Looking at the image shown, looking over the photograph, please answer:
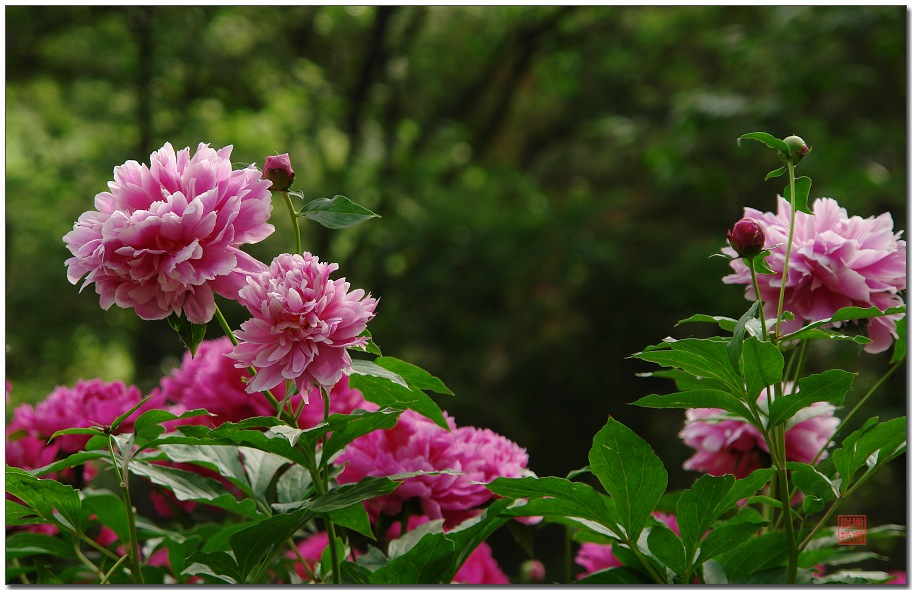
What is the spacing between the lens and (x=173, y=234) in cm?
41

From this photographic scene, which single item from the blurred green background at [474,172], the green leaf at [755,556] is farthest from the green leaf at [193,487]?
the blurred green background at [474,172]

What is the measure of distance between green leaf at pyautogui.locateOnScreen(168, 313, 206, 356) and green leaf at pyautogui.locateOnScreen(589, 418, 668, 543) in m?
0.19

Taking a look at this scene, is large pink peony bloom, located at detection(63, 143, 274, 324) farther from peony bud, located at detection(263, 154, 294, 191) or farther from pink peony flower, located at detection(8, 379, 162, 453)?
pink peony flower, located at detection(8, 379, 162, 453)

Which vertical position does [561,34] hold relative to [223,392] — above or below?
above

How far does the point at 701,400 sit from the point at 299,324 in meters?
0.19

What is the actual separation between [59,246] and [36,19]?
830 millimetres

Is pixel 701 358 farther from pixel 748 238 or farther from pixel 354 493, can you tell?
pixel 354 493

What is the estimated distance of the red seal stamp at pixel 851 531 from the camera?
1.79 feet

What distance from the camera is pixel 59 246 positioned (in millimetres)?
3172

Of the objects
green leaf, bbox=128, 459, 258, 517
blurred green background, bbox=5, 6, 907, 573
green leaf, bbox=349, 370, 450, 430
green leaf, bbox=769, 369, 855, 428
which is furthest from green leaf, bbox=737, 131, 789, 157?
blurred green background, bbox=5, 6, 907, 573

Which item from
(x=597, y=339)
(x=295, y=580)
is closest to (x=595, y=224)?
(x=597, y=339)

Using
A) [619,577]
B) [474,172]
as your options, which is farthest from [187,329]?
[474,172]

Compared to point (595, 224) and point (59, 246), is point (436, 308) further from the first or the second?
point (59, 246)

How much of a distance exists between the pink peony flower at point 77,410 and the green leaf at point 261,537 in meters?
0.19
